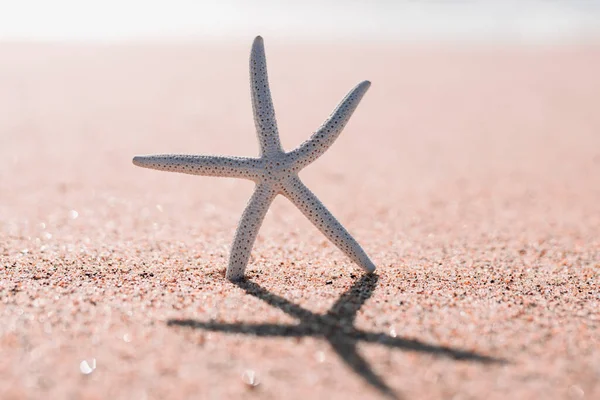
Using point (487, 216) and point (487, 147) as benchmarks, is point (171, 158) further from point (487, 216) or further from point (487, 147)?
point (487, 147)

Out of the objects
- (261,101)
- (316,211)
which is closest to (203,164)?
(261,101)

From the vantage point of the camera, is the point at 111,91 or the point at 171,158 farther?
the point at 111,91

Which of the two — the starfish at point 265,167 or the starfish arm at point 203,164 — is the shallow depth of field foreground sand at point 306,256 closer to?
the starfish at point 265,167

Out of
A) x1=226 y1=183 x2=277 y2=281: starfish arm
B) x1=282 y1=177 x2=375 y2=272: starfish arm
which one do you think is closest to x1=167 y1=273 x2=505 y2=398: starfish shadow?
x1=226 y1=183 x2=277 y2=281: starfish arm

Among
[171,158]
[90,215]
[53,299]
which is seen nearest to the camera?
[53,299]

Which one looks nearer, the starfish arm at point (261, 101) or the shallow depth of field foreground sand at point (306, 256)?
the shallow depth of field foreground sand at point (306, 256)

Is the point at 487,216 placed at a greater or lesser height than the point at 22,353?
greater

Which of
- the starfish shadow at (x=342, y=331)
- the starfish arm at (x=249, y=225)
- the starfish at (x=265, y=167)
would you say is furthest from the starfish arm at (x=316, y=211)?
the starfish shadow at (x=342, y=331)

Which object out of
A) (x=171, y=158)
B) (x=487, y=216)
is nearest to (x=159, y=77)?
(x=487, y=216)
